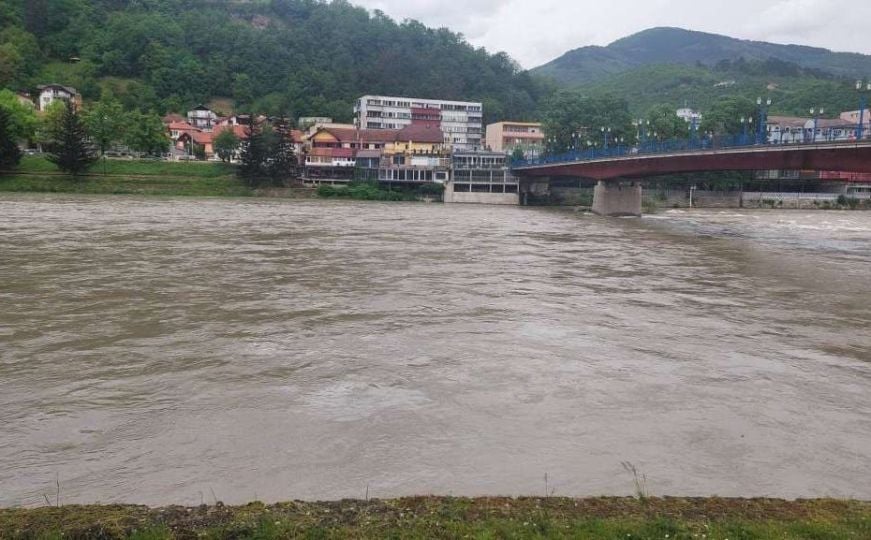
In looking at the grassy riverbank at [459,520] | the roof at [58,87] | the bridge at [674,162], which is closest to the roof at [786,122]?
the bridge at [674,162]

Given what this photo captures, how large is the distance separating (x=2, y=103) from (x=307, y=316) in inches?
3077

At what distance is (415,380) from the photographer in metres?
11.0

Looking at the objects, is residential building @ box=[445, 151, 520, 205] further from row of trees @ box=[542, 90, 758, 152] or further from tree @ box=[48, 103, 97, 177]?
tree @ box=[48, 103, 97, 177]

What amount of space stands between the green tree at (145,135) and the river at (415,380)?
63753 mm

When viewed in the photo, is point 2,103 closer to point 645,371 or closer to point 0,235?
point 0,235

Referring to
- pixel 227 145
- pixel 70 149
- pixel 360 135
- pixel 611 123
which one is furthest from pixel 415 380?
pixel 611 123

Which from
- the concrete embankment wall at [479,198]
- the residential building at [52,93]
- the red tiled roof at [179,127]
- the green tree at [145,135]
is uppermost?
the residential building at [52,93]

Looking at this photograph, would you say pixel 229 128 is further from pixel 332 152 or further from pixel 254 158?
pixel 254 158

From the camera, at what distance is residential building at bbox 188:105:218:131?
115 meters

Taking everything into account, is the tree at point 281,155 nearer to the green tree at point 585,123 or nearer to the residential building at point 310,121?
the residential building at point 310,121

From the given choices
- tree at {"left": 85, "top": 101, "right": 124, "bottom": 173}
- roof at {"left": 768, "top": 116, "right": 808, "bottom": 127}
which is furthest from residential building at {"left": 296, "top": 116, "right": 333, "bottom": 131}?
roof at {"left": 768, "top": 116, "right": 808, "bottom": 127}

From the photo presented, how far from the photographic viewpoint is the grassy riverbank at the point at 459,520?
505 cm

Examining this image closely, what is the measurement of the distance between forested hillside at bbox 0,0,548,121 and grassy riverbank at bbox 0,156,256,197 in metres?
37.3

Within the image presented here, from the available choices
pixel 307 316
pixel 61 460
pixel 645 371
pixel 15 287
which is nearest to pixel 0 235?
pixel 15 287
